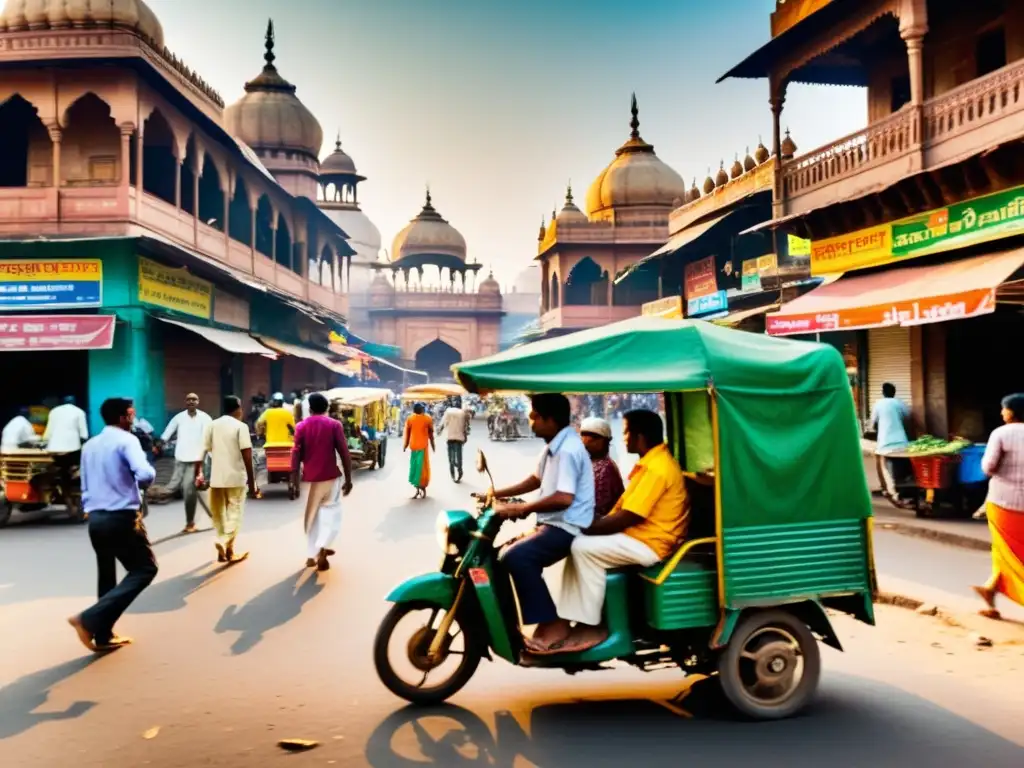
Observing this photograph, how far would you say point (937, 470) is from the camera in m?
9.72

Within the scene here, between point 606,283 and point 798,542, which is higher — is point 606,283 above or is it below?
above

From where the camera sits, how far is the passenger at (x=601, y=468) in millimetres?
4637

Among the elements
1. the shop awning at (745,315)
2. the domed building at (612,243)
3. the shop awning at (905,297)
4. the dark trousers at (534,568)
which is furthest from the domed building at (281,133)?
the dark trousers at (534,568)

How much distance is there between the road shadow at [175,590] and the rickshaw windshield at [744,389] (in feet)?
11.4

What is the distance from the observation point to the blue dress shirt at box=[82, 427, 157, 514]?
5.13m

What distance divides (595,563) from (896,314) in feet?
26.3

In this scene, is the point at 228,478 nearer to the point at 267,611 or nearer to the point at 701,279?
the point at 267,611

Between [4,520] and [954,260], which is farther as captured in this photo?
[954,260]

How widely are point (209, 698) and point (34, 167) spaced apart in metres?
15.9

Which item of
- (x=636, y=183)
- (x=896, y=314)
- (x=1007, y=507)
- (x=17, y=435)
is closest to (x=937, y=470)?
(x=896, y=314)

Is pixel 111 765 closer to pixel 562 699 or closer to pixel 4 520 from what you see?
pixel 562 699

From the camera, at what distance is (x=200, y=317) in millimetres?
18484

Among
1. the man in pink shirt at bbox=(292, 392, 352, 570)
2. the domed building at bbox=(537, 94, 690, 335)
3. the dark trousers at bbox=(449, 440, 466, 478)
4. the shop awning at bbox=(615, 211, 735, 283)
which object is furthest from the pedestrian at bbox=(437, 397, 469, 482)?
the domed building at bbox=(537, 94, 690, 335)

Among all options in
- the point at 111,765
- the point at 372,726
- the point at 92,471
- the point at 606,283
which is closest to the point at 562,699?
the point at 372,726
